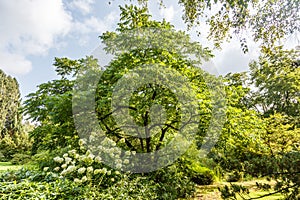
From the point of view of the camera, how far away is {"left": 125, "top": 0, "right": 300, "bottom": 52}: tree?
2594 millimetres

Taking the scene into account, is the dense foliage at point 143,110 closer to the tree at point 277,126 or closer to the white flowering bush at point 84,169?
the white flowering bush at point 84,169

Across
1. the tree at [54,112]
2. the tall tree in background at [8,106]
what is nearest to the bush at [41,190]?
the tree at [54,112]

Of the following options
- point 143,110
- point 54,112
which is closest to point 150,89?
point 143,110

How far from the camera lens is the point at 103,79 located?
14.2 feet

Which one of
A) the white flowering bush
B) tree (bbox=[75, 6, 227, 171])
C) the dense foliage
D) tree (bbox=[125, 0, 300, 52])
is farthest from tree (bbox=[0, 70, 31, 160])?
tree (bbox=[125, 0, 300, 52])

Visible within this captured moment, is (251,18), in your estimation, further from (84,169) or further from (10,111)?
(10,111)

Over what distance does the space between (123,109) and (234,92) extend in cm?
262

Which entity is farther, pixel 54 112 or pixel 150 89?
pixel 150 89

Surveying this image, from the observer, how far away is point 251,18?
110 inches

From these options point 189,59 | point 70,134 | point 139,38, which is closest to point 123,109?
point 70,134

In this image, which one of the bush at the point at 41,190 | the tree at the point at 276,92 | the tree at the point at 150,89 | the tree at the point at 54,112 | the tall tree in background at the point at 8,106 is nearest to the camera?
the bush at the point at 41,190

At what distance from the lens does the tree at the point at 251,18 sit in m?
2.59

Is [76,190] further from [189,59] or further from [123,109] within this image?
[189,59]

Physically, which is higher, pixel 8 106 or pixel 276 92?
pixel 8 106
